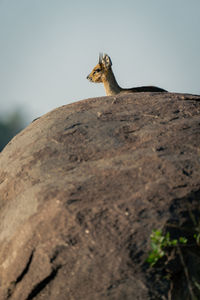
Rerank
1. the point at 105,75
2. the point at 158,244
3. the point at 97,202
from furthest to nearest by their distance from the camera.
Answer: the point at 105,75, the point at 97,202, the point at 158,244

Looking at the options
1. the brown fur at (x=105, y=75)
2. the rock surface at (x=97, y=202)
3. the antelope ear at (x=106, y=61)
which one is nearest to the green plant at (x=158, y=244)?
the rock surface at (x=97, y=202)

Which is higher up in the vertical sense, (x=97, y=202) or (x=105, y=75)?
(x=97, y=202)

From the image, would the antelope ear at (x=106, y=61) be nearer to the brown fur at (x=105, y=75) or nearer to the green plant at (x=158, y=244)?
the brown fur at (x=105, y=75)

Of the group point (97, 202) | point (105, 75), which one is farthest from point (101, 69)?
point (97, 202)

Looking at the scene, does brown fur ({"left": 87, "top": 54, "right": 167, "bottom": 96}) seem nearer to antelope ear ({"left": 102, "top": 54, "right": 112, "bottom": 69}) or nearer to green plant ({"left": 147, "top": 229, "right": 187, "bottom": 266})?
antelope ear ({"left": 102, "top": 54, "right": 112, "bottom": 69})

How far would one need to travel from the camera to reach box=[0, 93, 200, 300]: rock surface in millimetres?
2941

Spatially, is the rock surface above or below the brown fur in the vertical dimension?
above

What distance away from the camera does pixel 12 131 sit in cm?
3791

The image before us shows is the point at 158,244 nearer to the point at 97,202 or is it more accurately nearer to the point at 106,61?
the point at 97,202

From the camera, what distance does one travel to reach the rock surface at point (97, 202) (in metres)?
2.94

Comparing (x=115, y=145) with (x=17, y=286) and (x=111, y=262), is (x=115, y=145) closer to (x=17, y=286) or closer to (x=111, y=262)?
(x=111, y=262)

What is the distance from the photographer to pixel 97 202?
10.7ft

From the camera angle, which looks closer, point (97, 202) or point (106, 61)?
point (97, 202)

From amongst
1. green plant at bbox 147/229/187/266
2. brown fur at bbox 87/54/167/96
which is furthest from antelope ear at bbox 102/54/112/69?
green plant at bbox 147/229/187/266
